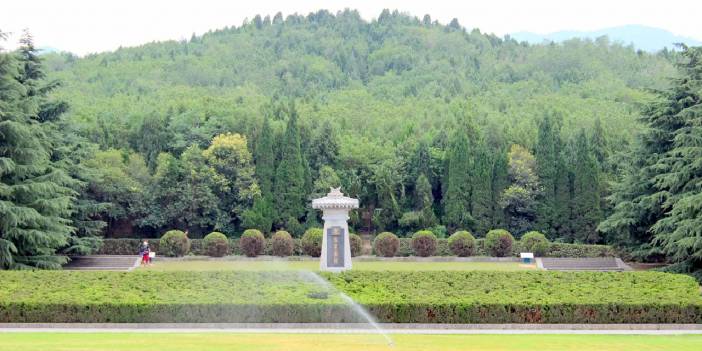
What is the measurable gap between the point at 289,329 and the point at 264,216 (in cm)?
2711

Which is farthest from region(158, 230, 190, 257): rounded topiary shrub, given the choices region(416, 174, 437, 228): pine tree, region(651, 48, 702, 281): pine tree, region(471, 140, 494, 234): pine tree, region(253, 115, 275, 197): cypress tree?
region(651, 48, 702, 281): pine tree

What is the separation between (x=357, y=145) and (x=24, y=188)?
25.6 m

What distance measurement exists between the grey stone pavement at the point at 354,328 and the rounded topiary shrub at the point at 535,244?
2088 cm

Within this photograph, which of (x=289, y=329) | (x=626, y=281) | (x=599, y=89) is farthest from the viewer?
(x=599, y=89)

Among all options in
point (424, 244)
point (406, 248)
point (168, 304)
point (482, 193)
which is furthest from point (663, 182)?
point (168, 304)

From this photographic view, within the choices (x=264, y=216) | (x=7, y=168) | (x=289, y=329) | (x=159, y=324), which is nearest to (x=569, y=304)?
(x=289, y=329)

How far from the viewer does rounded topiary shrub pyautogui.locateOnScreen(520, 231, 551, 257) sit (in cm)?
4466

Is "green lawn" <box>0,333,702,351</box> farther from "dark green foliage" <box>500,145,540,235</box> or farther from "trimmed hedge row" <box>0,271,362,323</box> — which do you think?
"dark green foliage" <box>500,145,540,235</box>

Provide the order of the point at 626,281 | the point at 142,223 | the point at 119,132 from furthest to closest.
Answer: the point at 119,132 < the point at 142,223 < the point at 626,281

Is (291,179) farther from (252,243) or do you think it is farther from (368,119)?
(368,119)

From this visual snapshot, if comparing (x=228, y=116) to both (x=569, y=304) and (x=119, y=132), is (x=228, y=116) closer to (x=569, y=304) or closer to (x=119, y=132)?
(x=119, y=132)

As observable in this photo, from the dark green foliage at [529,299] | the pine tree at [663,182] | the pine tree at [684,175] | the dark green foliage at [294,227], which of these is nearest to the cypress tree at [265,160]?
the dark green foliage at [294,227]

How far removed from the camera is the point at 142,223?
162ft

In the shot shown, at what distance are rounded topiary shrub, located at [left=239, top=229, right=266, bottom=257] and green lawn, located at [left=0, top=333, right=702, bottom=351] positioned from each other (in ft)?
76.7
